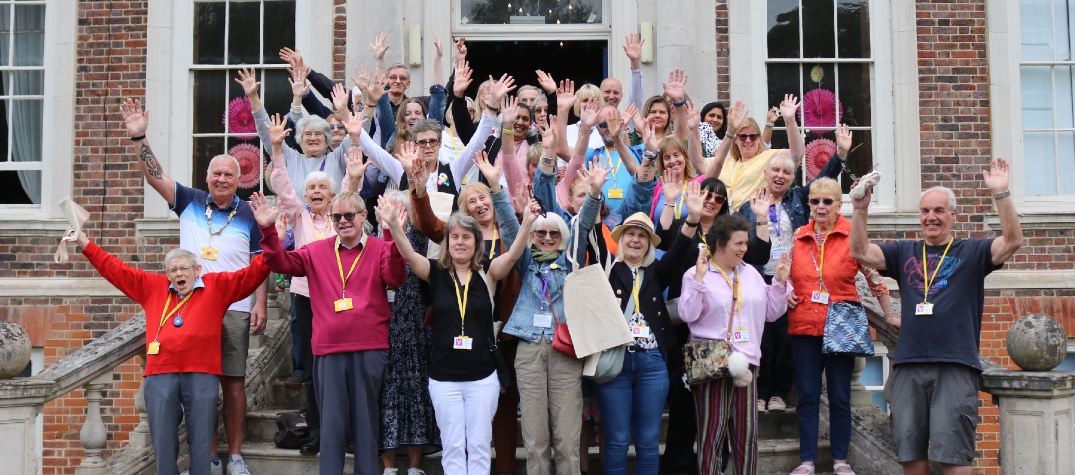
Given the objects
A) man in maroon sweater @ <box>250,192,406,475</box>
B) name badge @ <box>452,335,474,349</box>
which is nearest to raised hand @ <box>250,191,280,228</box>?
man in maroon sweater @ <box>250,192,406,475</box>

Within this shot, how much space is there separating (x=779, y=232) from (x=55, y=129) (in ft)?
21.8

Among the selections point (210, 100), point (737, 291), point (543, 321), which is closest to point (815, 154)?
point (737, 291)

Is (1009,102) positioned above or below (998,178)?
above

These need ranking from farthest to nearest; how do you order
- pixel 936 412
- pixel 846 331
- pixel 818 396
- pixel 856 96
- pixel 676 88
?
pixel 856 96 < pixel 676 88 < pixel 818 396 < pixel 846 331 < pixel 936 412

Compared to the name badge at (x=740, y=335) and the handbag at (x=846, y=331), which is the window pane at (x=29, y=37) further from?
the handbag at (x=846, y=331)

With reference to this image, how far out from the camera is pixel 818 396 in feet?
17.6

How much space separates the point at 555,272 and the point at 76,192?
18.3 ft

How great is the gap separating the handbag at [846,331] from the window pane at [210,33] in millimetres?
6231

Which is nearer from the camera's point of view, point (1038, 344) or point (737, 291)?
point (1038, 344)

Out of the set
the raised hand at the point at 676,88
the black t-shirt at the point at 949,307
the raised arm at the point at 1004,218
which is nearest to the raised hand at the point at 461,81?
the raised hand at the point at 676,88

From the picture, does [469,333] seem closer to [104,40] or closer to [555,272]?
[555,272]

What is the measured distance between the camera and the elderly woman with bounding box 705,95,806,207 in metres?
5.99

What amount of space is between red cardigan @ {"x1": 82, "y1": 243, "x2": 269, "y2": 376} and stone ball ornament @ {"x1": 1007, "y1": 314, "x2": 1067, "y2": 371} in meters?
4.27

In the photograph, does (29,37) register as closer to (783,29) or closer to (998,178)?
(783,29)
